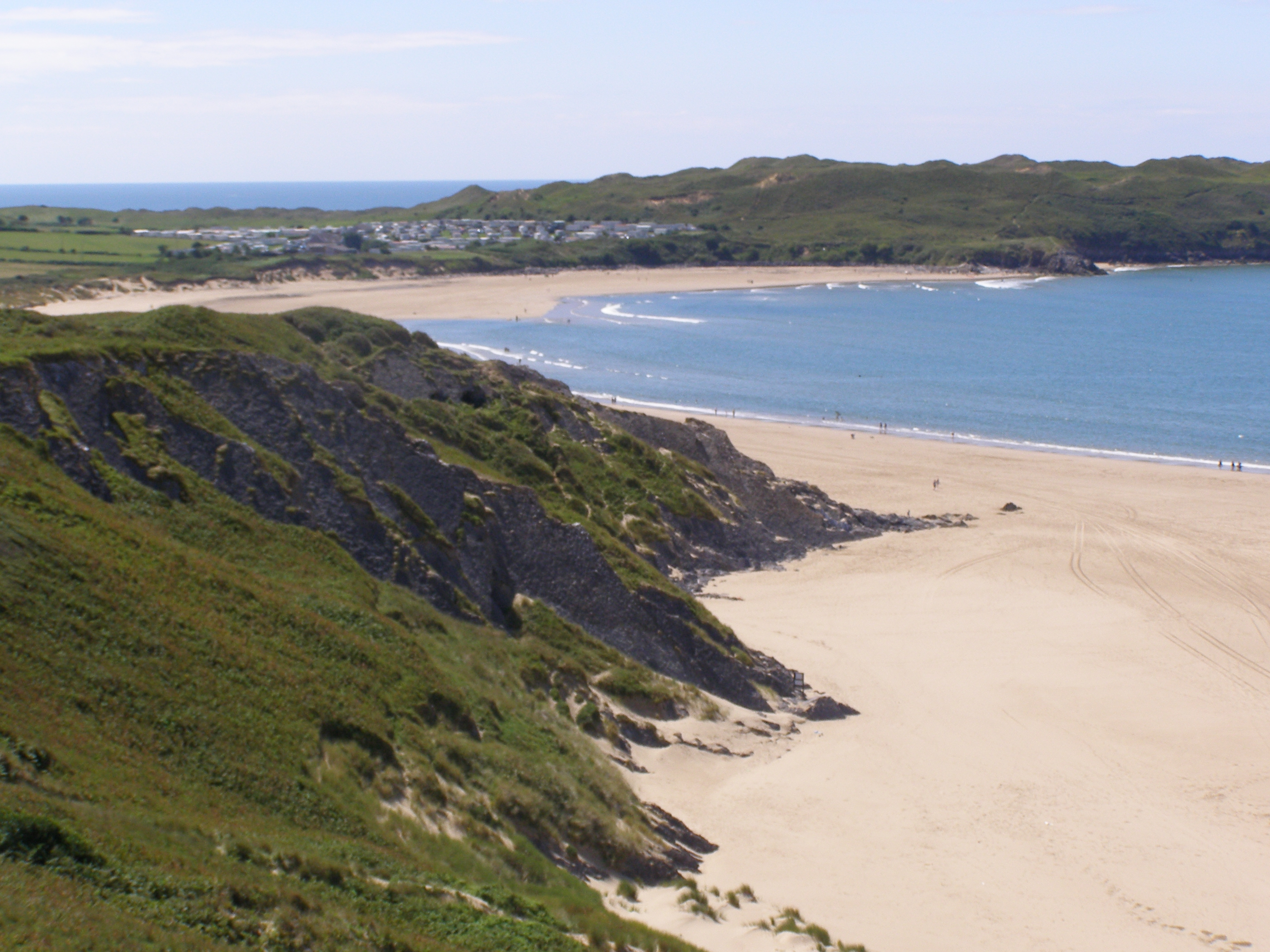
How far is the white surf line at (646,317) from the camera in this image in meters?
96.1

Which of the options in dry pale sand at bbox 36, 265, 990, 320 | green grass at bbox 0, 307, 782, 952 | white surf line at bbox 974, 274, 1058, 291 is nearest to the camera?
green grass at bbox 0, 307, 782, 952

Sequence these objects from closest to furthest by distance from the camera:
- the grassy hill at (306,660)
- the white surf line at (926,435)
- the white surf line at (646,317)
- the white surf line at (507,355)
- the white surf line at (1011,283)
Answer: the grassy hill at (306,660) < the white surf line at (926,435) < the white surf line at (507,355) < the white surf line at (646,317) < the white surf line at (1011,283)

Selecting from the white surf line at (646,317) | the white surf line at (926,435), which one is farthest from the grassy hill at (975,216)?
the white surf line at (926,435)

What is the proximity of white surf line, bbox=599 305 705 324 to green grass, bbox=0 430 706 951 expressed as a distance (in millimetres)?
80289

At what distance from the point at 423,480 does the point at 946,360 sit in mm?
61566

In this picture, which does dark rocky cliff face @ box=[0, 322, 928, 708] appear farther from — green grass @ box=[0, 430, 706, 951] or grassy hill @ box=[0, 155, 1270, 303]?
grassy hill @ box=[0, 155, 1270, 303]

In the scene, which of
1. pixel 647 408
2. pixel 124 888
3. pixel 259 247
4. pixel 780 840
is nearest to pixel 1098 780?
pixel 780 840

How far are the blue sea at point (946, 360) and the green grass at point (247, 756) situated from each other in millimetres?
42094

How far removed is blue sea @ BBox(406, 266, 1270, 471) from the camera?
184ft

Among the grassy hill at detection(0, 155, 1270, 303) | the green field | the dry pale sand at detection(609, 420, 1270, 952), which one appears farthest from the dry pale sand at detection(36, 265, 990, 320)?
the dry pale sand at detection(609, 420, 1270, 952)

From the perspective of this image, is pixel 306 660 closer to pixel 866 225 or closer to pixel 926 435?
pixel 926 435

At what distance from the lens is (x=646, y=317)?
98.6m

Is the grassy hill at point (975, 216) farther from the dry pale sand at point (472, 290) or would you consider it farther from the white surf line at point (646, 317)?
the white surf line at point (646, 317)

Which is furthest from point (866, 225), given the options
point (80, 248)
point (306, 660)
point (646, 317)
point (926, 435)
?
point (306, 660)
